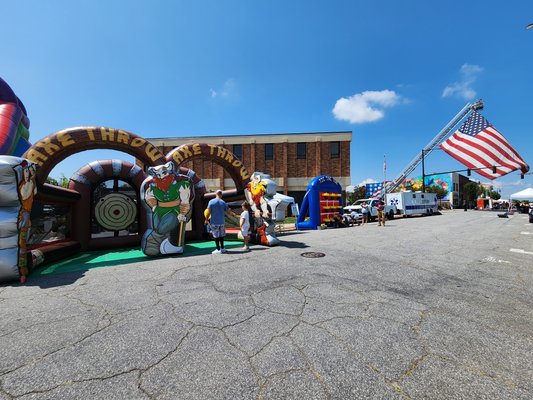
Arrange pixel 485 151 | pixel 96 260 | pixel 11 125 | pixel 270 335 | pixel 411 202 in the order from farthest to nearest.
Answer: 1. pixel 411 202
2. pixel 485 151
3. pixel 11 125
4. pixel 96 260
5. pixel 270 335

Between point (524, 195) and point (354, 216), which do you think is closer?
point (354, 216)

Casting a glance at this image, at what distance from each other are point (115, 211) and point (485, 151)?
25.8 meters

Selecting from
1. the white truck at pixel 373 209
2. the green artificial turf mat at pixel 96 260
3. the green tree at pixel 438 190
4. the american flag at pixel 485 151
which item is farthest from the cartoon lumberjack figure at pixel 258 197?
the green tree at pixel 438 190

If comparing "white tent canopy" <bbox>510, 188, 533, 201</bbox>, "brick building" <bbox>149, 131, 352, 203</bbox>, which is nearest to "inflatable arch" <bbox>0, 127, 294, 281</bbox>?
"brick building" <bbox>149, 131, 352, 203</bbox>

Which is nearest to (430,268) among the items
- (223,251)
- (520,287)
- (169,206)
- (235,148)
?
(520,287)

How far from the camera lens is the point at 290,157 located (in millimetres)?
31203

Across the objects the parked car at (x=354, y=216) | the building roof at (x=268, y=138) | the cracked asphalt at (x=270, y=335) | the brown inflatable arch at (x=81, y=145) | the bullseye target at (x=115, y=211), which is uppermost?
the building roof at (x=268, y=138)

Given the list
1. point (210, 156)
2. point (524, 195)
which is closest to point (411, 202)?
point (524, 195)

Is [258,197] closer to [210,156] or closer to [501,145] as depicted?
[210,156]

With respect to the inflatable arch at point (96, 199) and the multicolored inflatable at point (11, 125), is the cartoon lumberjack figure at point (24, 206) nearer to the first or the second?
the inflatable arch at point (96, 199)

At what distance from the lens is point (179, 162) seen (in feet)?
32.7

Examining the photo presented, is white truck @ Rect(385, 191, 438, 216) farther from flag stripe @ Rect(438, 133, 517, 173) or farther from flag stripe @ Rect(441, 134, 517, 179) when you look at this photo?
flag stripe @ Rect(438, 133, 517, 173)

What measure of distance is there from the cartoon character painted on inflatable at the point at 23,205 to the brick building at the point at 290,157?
2653 centimetres

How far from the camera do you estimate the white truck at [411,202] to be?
87.0 ft
